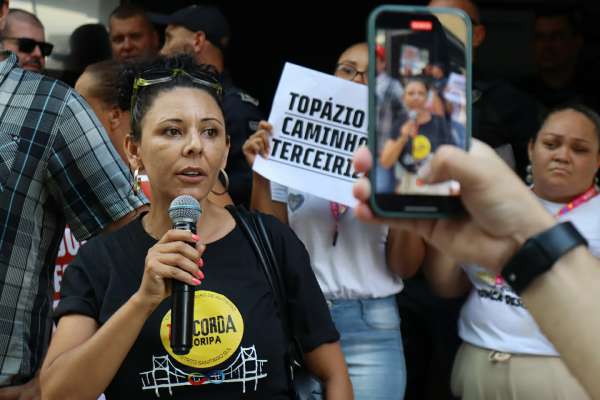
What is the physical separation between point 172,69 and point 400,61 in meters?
1.65

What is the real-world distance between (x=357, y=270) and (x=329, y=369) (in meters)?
1.11

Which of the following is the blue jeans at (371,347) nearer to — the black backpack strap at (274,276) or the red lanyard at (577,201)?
the red lanyard at (577,201)

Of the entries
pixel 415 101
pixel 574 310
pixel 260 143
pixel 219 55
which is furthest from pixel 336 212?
pixel 574 310

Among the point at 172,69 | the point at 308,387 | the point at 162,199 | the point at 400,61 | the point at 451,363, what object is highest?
the point at 172,69

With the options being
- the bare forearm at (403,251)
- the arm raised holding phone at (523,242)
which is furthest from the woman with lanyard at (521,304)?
the arm raised holding phone at (523,242)

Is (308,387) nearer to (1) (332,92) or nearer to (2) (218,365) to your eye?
(2) (218,365)

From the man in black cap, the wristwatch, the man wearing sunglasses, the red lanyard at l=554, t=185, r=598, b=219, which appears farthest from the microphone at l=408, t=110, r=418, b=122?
the man wearing sunglasses

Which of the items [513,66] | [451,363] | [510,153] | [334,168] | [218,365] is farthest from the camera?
[513,66]

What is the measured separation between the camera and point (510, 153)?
4.67 metres

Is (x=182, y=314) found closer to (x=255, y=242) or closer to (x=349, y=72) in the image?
(x=255, y=242)

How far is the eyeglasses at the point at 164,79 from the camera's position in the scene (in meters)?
3.26

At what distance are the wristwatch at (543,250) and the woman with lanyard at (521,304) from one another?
249cm

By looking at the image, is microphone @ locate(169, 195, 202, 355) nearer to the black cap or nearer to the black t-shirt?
the black t-shirt

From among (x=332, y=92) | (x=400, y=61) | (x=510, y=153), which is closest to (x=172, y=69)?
(x=332, y=92)
